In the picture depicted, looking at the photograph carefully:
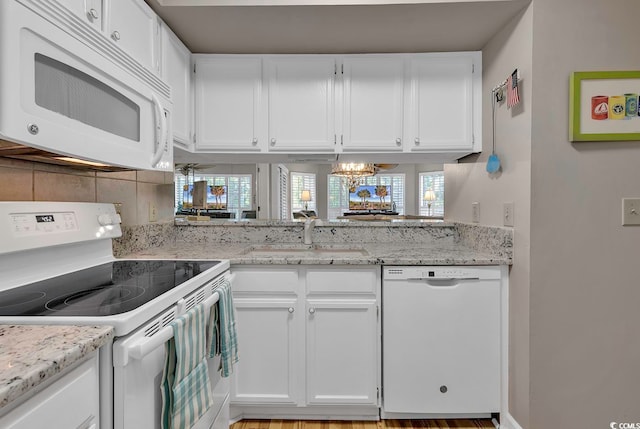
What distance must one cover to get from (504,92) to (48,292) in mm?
2153

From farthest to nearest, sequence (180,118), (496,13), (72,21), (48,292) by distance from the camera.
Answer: (180,118) < (496,13) < (48,292) < (72,21)

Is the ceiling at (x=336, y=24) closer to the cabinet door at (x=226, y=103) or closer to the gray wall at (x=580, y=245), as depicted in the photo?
the cabinet door at (x=226, y=103)

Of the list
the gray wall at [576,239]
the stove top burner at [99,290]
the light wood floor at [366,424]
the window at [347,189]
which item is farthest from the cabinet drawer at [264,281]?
the window at [347,189]

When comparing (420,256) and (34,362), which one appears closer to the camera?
(34,362)

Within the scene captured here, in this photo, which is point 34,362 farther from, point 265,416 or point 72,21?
point 265,416

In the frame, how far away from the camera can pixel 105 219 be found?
4.75 ft

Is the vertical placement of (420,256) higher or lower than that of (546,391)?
higher

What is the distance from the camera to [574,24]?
148 centimetres

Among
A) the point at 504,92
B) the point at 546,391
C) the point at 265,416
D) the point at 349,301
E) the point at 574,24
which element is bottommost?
the point at 265,416

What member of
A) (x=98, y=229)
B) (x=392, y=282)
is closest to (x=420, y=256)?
(x=392, y=282)

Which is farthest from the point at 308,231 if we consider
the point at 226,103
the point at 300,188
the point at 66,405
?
Answer: the point at 300,188

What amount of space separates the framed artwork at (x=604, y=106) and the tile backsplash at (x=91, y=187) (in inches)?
87.4

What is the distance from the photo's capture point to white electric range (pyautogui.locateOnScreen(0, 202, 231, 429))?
0.78m

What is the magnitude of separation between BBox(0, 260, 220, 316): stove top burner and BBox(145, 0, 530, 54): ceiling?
1269 mm
